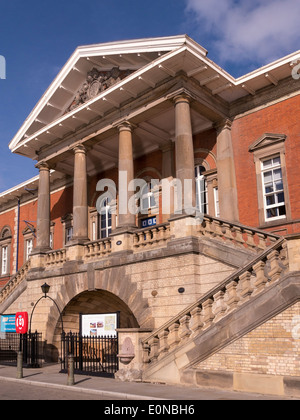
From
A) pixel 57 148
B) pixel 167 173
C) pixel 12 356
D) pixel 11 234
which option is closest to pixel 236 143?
pixel 167 173

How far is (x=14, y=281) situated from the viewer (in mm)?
23594

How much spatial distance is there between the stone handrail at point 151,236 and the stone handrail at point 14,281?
794 cm

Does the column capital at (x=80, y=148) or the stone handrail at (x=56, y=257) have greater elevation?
the column capital at (x=80, y=148)

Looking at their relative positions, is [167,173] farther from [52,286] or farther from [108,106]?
[52,286]

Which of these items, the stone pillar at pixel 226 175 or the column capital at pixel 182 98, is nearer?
the column capital at pixel 182 98

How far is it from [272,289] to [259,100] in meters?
10.4

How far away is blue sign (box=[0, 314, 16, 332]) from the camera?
2133cm

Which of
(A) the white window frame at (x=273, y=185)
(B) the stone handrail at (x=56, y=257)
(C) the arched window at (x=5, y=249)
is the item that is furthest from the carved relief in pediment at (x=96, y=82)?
(C) the arched window at (x=5, y=249)

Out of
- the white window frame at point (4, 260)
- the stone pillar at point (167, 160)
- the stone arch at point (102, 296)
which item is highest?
the stone pillar at point (167, 160)

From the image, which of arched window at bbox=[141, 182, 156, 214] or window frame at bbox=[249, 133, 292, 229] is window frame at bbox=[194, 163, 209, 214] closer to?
window frame at bbox=[249, 133, 292, 229]

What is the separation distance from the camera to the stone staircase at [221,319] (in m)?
Result: 9.77

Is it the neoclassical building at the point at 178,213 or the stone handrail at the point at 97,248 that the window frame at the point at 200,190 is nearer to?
the neoclassical building at the point at 178,213

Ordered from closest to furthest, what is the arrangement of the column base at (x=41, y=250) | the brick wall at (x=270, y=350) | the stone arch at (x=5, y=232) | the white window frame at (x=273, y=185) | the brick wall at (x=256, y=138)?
the brick wall at (x=270, y=350)
the brick wall at (x=256, y=138)
the white window frame at (x=273, y=185)
the column base at (x=41, y=250)
the stone arch at (x=5, y=232)

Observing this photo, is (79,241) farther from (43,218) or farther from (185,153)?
(185,153)
